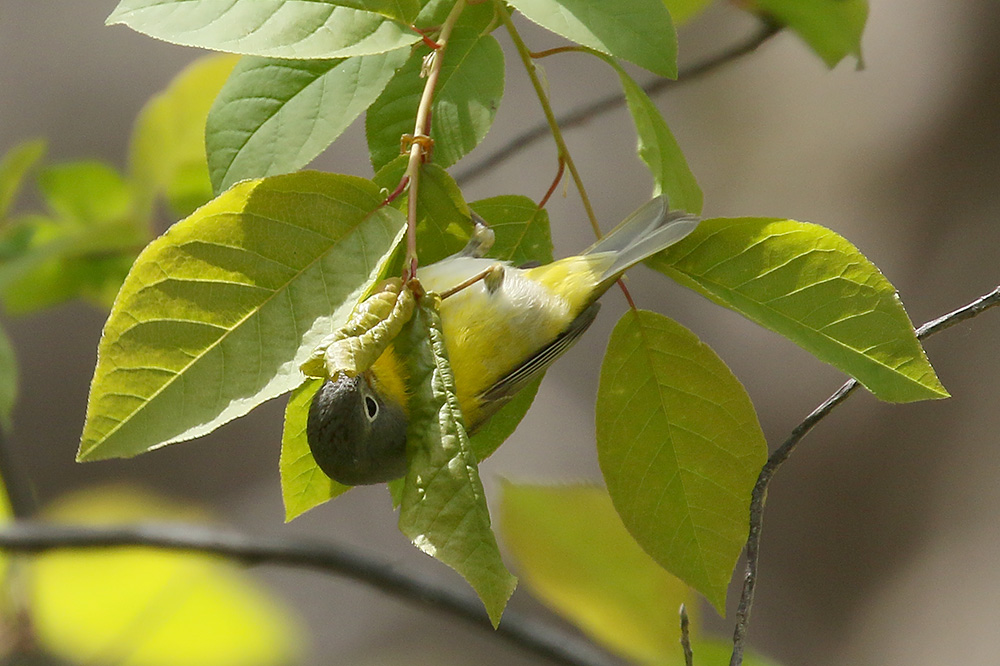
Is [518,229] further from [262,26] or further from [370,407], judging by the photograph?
[262,26]

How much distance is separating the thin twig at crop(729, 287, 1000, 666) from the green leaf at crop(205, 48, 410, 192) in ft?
1.85

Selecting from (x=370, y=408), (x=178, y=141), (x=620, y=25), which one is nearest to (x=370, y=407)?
(x=370, y=408)

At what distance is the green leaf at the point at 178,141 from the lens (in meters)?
1.89

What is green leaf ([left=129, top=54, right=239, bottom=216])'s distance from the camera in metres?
1.89

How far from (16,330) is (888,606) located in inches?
149

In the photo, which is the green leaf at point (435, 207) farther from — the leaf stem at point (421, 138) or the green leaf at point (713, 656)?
the green leaf at point (713, 656)

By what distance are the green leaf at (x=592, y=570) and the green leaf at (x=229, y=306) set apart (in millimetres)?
606

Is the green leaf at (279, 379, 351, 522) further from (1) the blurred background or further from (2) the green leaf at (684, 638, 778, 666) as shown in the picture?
(1) the blurred background

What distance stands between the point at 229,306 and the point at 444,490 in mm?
263

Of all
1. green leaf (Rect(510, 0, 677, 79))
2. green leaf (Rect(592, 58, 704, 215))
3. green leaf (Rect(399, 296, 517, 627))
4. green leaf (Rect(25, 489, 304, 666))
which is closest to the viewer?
green leaf (Rect(399, 296, 517, 627))

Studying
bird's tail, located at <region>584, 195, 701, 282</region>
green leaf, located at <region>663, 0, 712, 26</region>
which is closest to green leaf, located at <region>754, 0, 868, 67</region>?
green leaf, located at <region>663, 0, 712, 26</region>

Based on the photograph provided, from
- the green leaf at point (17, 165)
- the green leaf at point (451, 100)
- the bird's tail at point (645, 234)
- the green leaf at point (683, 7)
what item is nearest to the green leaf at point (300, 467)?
the green leaf at point (451, 100)

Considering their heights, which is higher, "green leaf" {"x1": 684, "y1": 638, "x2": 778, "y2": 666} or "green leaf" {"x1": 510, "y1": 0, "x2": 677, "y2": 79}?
"green leaf" {"x1": 510, "y1": 0, "x2": 677, "y2": 79}

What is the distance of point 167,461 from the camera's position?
4.13 metres
